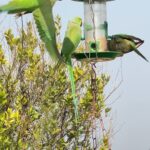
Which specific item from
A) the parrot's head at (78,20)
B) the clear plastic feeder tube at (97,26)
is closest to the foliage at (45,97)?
the clear plastic feeder tube at (97,26)

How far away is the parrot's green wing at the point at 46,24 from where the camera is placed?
964 millimetres

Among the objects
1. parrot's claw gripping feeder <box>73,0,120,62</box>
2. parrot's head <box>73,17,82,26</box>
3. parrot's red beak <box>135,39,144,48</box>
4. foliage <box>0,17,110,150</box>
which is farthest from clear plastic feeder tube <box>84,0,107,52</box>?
foliage <box>0,17,110,150</box>

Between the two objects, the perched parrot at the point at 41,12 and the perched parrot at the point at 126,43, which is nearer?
the perched parrot at the point at 41,12

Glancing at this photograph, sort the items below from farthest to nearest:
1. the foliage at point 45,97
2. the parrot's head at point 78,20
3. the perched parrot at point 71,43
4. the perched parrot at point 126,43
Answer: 1. the foliage at point 45,97
2. the perched parrot at point 126,43
3. the parrot's head at point 78,20
4. the perched parrot at point 71,43

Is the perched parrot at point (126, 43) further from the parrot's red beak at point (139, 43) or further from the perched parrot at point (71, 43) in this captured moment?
the perched parrot at point (71, 43)

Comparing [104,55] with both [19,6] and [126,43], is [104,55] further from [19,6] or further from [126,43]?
[19,6]

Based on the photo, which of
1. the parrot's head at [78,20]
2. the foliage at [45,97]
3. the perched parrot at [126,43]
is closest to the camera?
the parrot's head at [78,20]

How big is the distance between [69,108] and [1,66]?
74 cm

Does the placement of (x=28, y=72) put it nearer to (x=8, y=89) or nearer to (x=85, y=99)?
(x=8, y=89)

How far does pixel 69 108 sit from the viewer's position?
4.32m

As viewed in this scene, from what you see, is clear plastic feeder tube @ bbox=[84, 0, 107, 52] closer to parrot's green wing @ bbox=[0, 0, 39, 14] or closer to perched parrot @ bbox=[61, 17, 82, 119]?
perched parrot @ bbox=[61, 17, 82, 119]

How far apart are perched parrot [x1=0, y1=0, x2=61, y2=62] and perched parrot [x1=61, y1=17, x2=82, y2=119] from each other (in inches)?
2.4

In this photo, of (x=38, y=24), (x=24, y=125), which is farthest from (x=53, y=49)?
(x=24, y=125)

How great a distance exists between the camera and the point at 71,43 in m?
1.09
